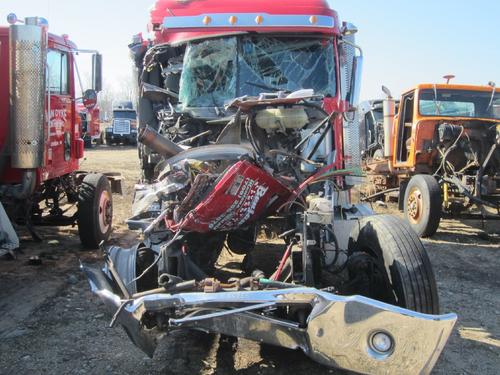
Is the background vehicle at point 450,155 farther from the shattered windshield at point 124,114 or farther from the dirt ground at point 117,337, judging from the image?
the shattered windshield at point 124,114

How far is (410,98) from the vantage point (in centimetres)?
938

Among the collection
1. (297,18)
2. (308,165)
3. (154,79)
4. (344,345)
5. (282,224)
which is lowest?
(344,345)

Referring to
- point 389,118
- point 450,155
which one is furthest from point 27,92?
point 450,155

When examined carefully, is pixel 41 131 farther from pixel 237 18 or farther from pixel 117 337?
pixel 117 337

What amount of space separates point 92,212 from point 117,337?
2.81 m

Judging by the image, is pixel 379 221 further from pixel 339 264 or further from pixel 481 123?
pixel 481 123

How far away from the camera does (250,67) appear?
507cm

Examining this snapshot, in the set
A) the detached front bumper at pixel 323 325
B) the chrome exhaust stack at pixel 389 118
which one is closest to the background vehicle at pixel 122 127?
the chrome exhaust stack at pixel 389 118

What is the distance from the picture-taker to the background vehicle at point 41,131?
570cm

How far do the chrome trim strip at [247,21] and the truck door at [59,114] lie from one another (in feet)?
6.71

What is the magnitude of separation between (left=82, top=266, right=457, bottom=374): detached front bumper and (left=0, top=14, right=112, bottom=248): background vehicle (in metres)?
3.70

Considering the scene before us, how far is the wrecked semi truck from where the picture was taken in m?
2.62

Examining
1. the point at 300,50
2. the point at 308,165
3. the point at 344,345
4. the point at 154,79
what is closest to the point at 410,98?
the point at 300,50

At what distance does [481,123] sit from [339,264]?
19.2 ft
